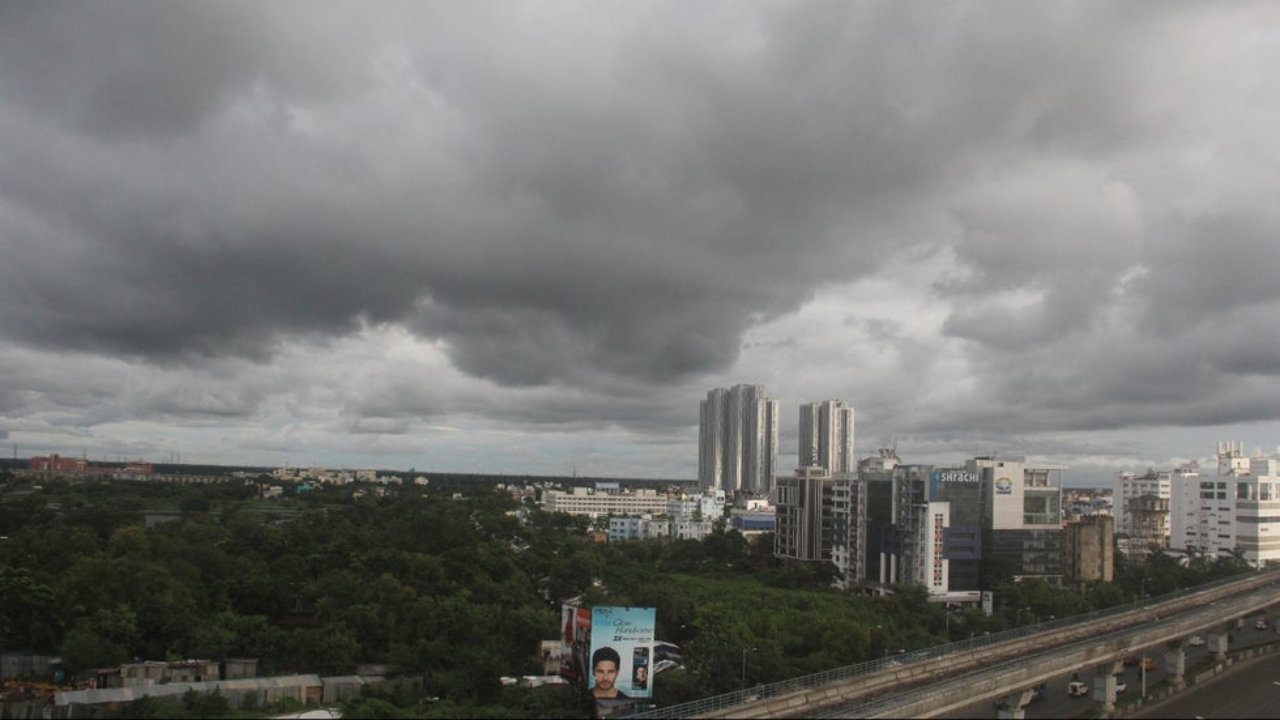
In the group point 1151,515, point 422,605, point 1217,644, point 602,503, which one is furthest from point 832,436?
point 422,605

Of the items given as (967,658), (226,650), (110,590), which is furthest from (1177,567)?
(110,590)

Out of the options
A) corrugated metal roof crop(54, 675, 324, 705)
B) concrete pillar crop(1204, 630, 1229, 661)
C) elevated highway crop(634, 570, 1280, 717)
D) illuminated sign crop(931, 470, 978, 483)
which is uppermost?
illuminated sign crop(931, 470, 978, 483)

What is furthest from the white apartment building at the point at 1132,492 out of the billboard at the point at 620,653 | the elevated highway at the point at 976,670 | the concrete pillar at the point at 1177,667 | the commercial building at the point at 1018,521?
the billboard at the point at 620,653

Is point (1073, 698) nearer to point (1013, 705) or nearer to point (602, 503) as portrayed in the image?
point (1013, 705)

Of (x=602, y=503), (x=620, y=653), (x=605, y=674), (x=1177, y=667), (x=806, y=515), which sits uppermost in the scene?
(x=806, y=515)

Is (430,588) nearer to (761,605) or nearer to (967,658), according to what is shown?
(761,605)

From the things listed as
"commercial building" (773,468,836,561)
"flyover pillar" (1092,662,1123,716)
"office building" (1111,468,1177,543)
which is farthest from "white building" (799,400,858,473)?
"flyover pillar" (1092,662,1123,716)

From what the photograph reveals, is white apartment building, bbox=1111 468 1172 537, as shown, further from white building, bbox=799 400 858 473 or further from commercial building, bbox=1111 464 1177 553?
white building, bbox=799 400 858 473
